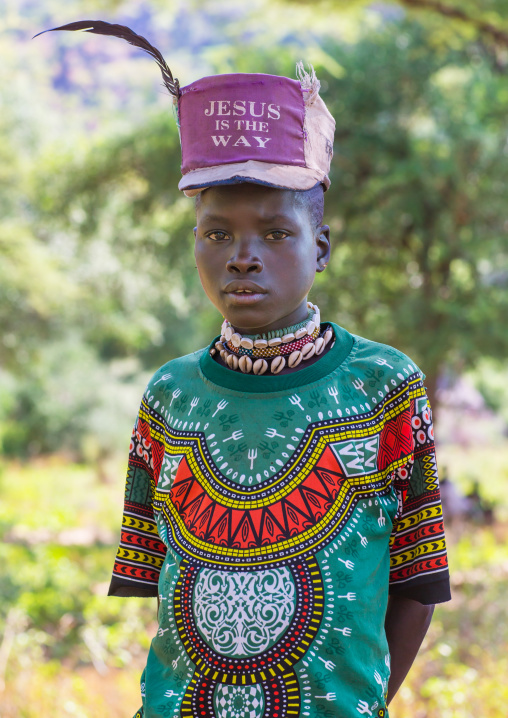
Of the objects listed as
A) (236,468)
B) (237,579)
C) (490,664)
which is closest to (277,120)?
(236,468)

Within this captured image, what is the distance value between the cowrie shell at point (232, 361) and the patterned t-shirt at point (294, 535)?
0.02 m

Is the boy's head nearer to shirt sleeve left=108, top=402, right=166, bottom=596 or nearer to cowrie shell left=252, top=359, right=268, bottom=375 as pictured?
cowrie shell left=252, top=359, right=268, bottom=375

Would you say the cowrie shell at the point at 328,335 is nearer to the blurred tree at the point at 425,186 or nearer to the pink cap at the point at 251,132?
the pink cap at the point at 251,132

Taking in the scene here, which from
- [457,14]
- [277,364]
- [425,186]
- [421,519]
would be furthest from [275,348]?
[425,186]

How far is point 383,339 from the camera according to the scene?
25.5 feet

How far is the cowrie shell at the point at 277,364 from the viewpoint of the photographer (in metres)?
1.40

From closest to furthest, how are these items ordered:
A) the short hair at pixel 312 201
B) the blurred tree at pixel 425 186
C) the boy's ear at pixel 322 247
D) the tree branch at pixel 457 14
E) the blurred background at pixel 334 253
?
the short hair at pixel 312 201
the boy's ear at pixel 322 247
the blurred background at pixel 334 253
the tree branch at pixel 457 14
the blurred tree at pixel 425 186

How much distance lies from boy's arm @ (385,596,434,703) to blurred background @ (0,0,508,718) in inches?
88.5

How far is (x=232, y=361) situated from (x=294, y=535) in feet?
1.07

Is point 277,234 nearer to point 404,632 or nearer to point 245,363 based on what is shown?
point 245,363

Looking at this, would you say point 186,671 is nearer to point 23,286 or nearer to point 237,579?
point 237,579

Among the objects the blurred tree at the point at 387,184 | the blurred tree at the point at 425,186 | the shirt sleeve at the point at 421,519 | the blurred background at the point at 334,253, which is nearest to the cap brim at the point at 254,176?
the shirt sleeve at the point at 421,519

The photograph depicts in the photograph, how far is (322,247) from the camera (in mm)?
1490

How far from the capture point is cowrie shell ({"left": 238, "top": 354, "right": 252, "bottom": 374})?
1.41m
